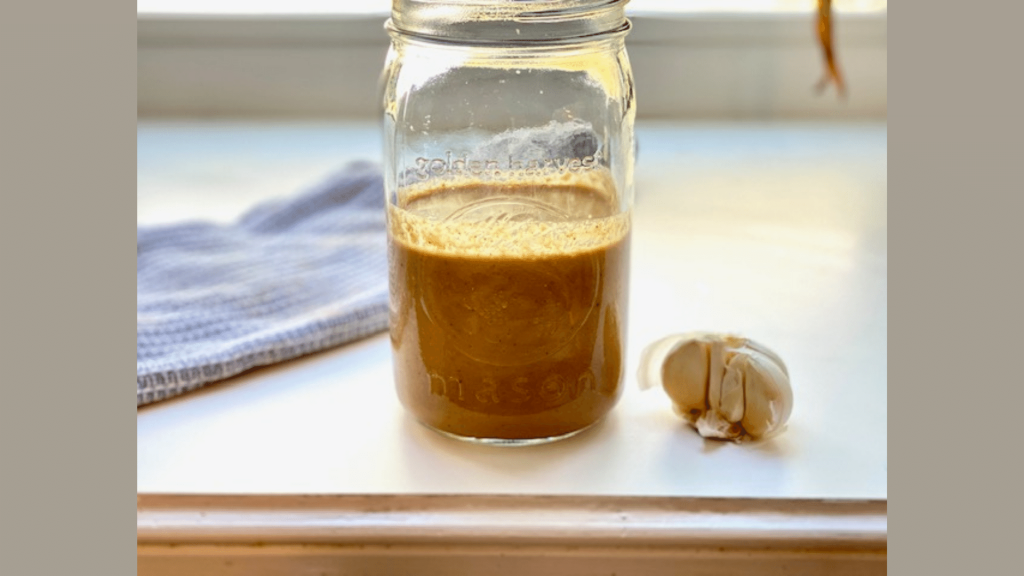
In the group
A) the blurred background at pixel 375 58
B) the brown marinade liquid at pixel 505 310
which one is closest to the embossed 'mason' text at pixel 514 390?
the brown marinade liquid at pixel 505 310

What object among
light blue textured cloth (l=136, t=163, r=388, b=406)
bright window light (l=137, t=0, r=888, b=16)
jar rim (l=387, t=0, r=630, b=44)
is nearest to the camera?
jar rim (l=387, t=0, r=630, b=44)

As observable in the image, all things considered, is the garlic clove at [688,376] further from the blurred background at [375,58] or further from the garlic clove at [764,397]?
the blurred background at [375,58]

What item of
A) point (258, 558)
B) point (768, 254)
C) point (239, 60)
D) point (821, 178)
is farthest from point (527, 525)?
point (239, 60)

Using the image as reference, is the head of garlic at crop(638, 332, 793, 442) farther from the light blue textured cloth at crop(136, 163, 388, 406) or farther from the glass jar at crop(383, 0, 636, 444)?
the light blue textured cloth at crop(136, 163, 388, 406)

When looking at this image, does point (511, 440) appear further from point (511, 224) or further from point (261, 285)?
point (261, 285)

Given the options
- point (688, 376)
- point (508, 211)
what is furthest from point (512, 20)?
point (688, 376)

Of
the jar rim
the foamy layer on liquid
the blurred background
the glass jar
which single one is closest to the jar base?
the glass jar

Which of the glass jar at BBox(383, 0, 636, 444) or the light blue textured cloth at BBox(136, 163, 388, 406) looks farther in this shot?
the light blue textured cloth at BBox(136, 163, 388, 406)
